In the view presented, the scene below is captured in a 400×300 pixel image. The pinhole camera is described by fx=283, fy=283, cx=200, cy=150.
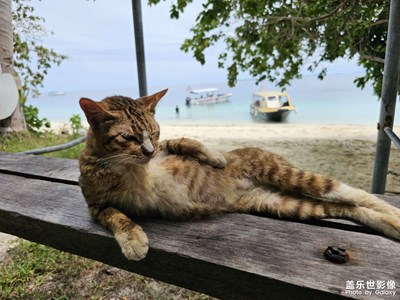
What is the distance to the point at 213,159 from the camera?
1.47 meters

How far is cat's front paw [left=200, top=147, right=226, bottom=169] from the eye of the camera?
1.47 m

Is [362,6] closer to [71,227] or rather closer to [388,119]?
[388,119]

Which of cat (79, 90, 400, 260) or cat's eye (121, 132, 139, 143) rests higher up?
cat's eye (121, 132, 139, 143)

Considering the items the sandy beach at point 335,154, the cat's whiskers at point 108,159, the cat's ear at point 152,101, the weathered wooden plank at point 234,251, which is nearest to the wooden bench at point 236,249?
the weathered wooden plank at point 234,251

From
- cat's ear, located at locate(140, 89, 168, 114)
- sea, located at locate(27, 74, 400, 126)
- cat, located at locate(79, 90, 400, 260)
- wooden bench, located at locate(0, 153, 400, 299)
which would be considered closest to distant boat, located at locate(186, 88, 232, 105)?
sea, located at locate(27, 74, 400, 126)

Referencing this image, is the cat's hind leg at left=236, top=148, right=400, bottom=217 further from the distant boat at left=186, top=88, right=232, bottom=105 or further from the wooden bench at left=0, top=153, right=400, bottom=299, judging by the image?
the distant boat at left=186, top=88, right=232, bottom=105

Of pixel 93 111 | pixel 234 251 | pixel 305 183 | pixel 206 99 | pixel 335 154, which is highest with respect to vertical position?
pixel 93 111

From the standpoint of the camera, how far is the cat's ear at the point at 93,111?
1155 mm

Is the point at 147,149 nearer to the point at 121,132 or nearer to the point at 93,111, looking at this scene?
the point at 121,132

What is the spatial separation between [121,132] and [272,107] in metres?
16.5

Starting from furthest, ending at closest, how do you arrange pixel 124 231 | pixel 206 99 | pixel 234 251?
pixel 206 99 < pixel 124 231 < pixel 234 251

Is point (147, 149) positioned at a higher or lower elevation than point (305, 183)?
higher

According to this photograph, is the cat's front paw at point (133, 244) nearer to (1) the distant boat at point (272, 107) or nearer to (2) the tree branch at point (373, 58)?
(2) the tree branch at point (373, 58)

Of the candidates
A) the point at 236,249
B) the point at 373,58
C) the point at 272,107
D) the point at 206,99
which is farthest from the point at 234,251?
the point at 206,99
